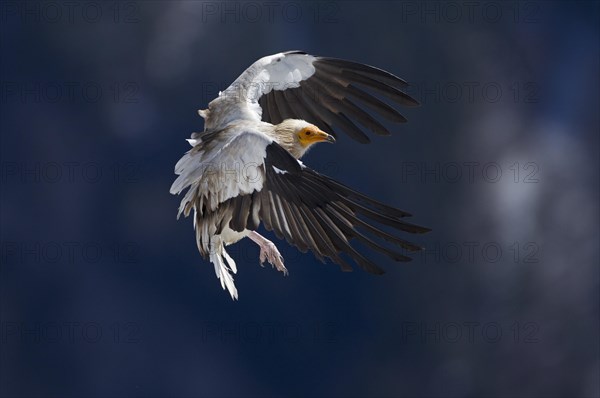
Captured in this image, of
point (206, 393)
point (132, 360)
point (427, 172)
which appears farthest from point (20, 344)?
point (427, 172)

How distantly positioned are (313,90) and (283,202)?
1184 mm

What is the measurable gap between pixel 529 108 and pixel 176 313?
132 inches

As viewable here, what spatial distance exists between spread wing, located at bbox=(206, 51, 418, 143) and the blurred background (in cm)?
263

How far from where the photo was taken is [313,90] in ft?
17.2

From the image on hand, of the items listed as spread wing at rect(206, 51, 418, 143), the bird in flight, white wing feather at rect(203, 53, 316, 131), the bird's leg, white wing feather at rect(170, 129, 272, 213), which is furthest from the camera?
spread wing at rect(206, 51, 418, 143)

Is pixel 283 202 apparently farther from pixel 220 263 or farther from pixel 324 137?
pixel 220 263

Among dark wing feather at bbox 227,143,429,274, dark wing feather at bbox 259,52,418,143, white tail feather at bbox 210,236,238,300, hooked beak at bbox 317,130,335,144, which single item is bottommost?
white tail feather at bbox 210,236,238,300

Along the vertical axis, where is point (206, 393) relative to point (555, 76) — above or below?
below

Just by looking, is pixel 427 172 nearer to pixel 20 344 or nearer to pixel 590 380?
pixel 590 380

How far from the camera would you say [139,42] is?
28.4 feet

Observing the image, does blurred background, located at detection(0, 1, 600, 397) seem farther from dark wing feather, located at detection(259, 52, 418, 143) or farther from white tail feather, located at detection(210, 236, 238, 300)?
white tail feather, located at detection(210, 236, 238, 300)

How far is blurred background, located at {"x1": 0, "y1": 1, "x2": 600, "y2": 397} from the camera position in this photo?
8133 mm

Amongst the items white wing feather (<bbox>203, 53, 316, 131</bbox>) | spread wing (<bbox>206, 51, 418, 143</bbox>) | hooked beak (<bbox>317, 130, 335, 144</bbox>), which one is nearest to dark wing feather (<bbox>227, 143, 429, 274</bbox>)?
hooked beak (<bbox>317, 130, 335, 144</bbox>)

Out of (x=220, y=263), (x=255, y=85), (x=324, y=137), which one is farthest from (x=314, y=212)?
(x=255, y=85)
